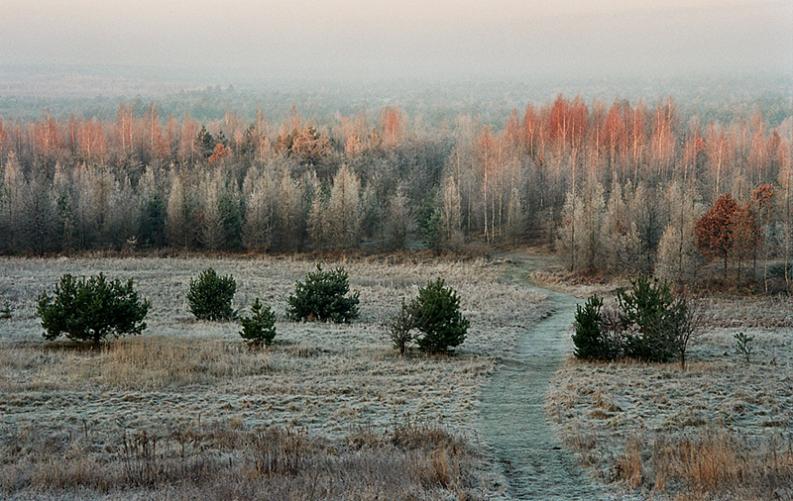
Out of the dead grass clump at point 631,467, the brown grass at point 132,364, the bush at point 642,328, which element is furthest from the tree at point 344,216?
the dead grass clump at point 631,467

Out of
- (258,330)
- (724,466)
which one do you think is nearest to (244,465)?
(724,466)

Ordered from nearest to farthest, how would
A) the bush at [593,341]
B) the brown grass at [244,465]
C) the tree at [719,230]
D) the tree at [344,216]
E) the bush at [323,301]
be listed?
the brown grass at [244,465] < the bush at [593,341] < the bush at [323,301] < the tree at [719,230] < the tree at [344,216]

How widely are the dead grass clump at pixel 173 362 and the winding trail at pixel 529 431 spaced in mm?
6039

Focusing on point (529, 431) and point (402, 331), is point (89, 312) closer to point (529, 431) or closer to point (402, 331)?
point (402, 331)

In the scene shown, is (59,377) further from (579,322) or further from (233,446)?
(579,322)

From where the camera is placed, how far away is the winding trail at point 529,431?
936cm

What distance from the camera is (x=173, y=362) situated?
60.1 ft

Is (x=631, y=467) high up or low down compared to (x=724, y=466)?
down

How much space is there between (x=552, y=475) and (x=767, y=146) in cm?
8619

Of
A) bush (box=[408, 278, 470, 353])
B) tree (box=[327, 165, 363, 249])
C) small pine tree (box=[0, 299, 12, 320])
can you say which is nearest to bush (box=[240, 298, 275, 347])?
bush (box=[408, 278, 470, 353])

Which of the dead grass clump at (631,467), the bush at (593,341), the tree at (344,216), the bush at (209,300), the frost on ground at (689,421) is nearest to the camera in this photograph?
the frost on ground at (689,421)

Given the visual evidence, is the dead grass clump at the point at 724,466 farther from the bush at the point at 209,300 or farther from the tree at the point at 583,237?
the tree at the point at 583,237

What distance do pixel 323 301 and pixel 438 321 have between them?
8461 millimetres

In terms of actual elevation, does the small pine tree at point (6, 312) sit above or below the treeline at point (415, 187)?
below
